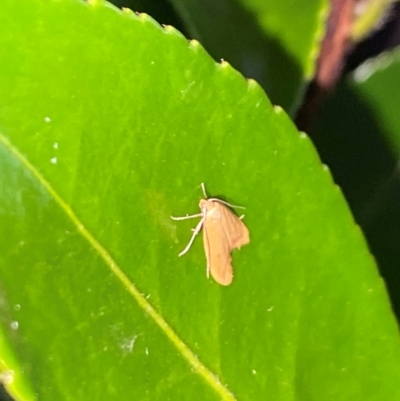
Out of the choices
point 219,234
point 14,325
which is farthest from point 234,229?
point 14,325

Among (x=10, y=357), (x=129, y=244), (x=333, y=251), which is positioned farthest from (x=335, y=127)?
(x=10, y=357)

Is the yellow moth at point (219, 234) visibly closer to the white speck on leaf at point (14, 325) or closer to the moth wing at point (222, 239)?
the moth wing at point (222, 239)

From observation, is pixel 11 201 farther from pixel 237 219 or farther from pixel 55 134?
pixel 237 219

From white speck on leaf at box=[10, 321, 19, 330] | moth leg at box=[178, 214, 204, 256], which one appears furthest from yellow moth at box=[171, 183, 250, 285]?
white speck on leaf at box=[10, 321, 19, 330]

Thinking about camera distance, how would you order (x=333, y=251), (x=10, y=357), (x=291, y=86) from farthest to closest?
(x=291, y=86)
(x=333, y=251)
(x=10, y=357)

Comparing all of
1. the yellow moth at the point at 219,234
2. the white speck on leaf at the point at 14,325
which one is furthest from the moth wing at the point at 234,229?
the white speck on leaf at the point at 14,325
